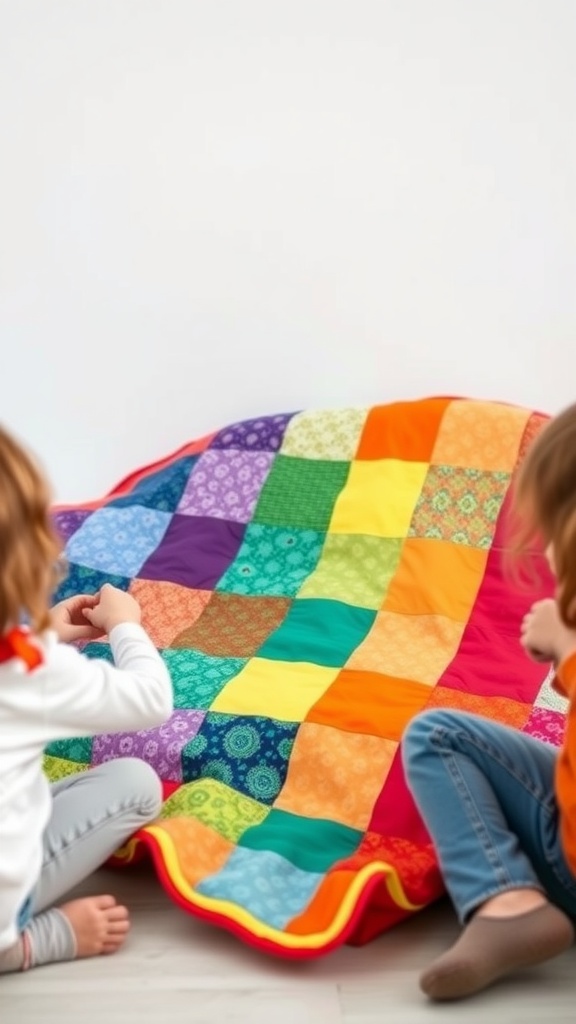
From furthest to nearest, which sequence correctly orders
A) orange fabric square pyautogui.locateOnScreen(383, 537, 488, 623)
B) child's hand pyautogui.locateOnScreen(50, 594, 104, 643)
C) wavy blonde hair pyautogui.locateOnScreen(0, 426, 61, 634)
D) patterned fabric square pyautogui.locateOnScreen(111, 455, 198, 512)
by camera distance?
patterned fabric square pyautogui.locateOnScreen(111, 455, 198, 512)
orange fabric square pyautogui.locateOnScreen(383, 537, 488, 623)
child's hand pyautogui.locateOnScreen(50, 594, 104, 643)
wavy blonde hair pyautogui.locateOnScreen(0, 426, 61, 634)

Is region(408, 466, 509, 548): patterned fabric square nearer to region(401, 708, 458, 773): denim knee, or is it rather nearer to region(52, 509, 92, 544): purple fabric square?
region(52, 509, 92, 544): purple fabric square

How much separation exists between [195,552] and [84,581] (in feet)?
0.76

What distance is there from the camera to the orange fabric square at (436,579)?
7.35 ft

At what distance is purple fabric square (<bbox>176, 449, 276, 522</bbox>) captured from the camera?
254cm

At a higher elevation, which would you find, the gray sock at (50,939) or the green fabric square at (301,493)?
the green fabric square at (301,493)

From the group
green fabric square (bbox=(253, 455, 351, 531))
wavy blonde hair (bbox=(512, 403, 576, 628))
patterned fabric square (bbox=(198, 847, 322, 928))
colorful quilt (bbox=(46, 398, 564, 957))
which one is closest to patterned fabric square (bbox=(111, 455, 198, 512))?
colorful quilt (bbox=(46, 398, 564, 957))

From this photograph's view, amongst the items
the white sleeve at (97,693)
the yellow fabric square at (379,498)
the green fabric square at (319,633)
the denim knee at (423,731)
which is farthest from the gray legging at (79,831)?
the yellow fabric square at (379,498)

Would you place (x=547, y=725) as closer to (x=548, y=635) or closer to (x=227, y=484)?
(x=548, y=635)

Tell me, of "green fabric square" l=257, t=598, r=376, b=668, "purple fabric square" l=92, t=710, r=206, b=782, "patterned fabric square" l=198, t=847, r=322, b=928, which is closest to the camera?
"patterned fabric square" l=198, t=847, r=322, b=928

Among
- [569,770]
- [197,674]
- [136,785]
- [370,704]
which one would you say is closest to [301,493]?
[197,674]

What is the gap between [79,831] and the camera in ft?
5.07

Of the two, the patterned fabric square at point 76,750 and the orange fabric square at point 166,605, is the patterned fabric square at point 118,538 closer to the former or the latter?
the orange fabric square at point 166,605

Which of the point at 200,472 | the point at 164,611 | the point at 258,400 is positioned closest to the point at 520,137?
the point at 258,400

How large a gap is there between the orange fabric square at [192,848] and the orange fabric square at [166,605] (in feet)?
2.07
